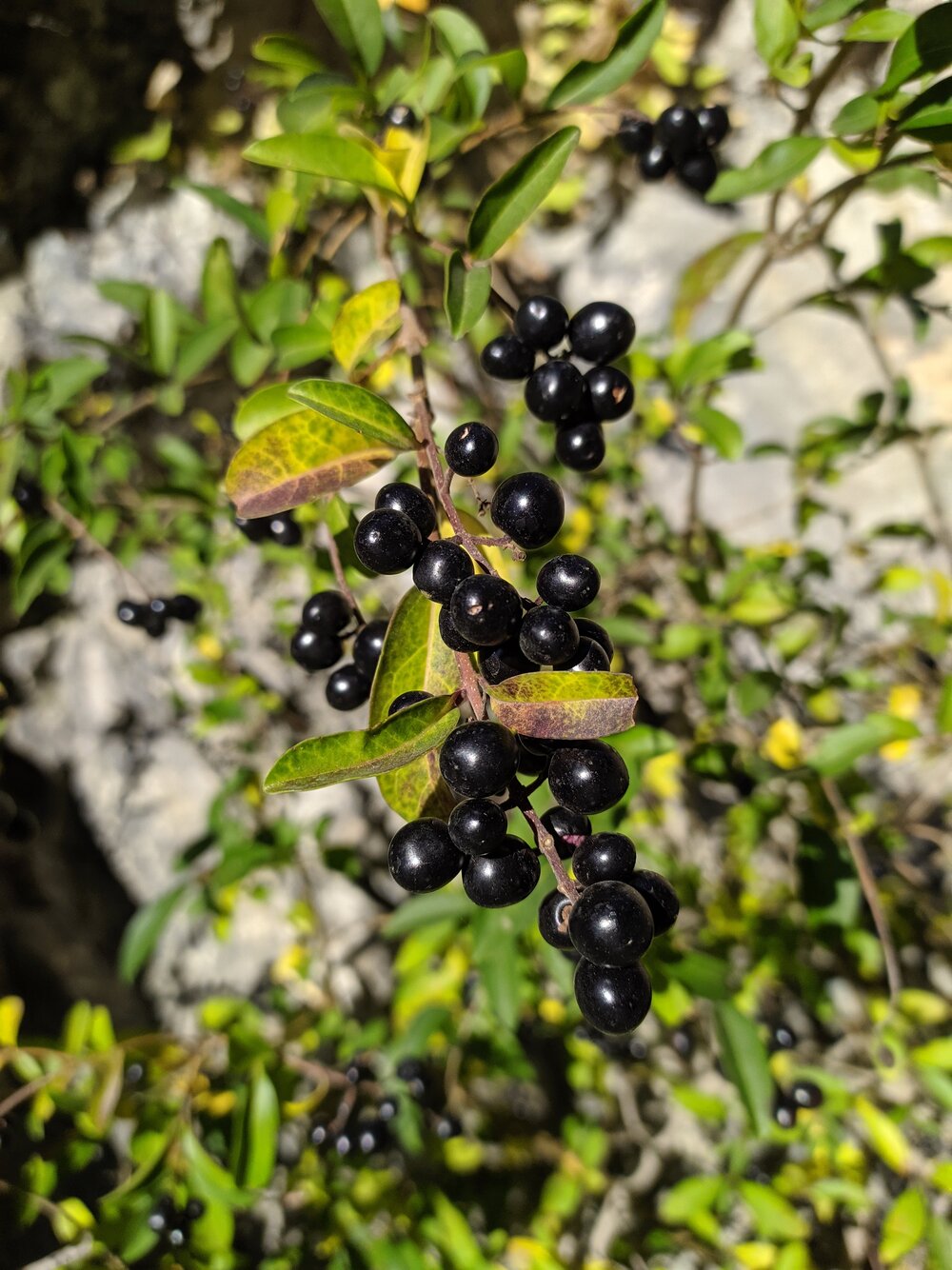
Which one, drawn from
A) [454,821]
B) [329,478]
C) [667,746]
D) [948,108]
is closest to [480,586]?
[454,821]

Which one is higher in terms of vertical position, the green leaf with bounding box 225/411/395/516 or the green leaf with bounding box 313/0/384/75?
the green leaf with bounding box 313/0/384/75

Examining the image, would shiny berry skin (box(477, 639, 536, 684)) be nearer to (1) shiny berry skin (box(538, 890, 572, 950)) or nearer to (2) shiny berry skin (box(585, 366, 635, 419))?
(1) shiny berry skin (box(538, 890, 572, 950))

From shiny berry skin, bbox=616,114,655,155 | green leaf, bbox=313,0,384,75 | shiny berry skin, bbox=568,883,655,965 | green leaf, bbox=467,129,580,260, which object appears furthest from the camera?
shiny berry skin, bbox=616,114,655,155

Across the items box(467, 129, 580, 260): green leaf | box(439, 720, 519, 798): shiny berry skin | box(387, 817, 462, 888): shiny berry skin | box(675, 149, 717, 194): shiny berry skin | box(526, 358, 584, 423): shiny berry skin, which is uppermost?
box(467, 129, 580, 260): green leaf

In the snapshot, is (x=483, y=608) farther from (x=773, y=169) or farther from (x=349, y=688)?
(x=773, y=169)

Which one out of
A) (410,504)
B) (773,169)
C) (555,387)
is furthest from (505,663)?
(773,169)

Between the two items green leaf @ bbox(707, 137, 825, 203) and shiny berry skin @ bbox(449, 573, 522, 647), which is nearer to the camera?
shiny berry skin @ bbox(449, 573, 522, 647)

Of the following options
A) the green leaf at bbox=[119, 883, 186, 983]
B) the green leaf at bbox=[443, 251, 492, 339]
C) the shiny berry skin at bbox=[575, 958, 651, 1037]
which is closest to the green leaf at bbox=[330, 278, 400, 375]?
the green leaf at bbox=[443, 251, 492, 339]
